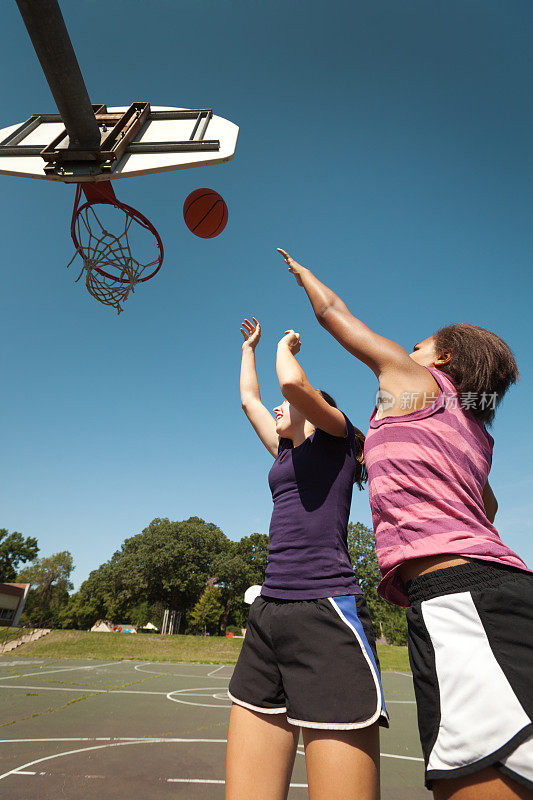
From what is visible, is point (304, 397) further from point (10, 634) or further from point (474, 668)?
point (10, 634)

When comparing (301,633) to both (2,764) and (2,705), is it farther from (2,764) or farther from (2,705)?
(2,705)

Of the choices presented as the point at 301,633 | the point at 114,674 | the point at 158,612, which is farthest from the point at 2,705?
the point at 158,612

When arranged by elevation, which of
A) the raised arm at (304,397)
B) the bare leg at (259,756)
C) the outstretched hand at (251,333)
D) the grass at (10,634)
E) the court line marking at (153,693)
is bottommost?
the grass at (10,634)

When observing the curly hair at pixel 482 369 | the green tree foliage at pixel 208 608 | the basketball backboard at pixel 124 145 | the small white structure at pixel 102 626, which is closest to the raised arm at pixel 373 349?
the curly hair at pixel 482 369

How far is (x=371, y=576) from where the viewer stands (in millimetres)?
38875

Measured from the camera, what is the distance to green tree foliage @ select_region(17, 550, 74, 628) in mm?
51125

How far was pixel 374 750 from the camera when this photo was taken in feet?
5.47

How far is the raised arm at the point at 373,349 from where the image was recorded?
1660 millimetres

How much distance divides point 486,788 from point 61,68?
175 inches

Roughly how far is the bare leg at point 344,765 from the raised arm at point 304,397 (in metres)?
1.21

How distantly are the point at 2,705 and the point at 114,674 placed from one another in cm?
666

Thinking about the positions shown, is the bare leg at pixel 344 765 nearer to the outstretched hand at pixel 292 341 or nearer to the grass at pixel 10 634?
the outstretched hand at pixel 292 341

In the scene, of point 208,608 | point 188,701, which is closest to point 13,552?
point 208,608

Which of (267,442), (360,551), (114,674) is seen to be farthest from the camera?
(360,551)
